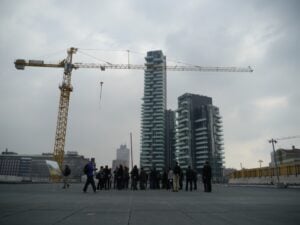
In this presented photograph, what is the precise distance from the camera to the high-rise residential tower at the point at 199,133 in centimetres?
15275

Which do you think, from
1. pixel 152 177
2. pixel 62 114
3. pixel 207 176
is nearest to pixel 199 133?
pixel 62 114

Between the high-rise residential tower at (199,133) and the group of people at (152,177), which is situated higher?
the high-rise residential tower at (199,133)

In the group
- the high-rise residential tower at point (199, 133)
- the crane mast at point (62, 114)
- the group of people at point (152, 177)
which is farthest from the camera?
the high-rise residential tower at point (199, 133)

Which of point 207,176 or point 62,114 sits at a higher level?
point 62,114

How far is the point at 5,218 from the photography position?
203 inches

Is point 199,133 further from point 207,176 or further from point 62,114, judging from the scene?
point 207,176

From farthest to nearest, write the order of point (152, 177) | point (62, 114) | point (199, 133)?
point (199, 133) < point (62, 114) < point (152, 177)

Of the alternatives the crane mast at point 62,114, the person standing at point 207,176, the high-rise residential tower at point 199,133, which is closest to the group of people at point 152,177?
the person standing at point 207,176

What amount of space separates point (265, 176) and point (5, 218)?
140 feet

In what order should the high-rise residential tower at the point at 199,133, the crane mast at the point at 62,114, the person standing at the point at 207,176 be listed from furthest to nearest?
the high-rise residential tower at the point at 199,133
the crane mast at the point at 62,114
the person standing at the point at 207,176

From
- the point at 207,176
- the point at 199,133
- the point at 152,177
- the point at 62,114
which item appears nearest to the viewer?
the point at 207,176

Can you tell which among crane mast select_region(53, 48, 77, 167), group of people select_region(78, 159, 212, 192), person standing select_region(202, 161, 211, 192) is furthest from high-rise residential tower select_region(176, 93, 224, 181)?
person standing select_region(202, 161, 211, 192)

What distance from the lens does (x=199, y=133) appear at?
15762 cm

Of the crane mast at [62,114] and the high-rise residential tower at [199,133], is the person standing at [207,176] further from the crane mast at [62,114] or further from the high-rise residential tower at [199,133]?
the high-rise residential tower at [199,133]
